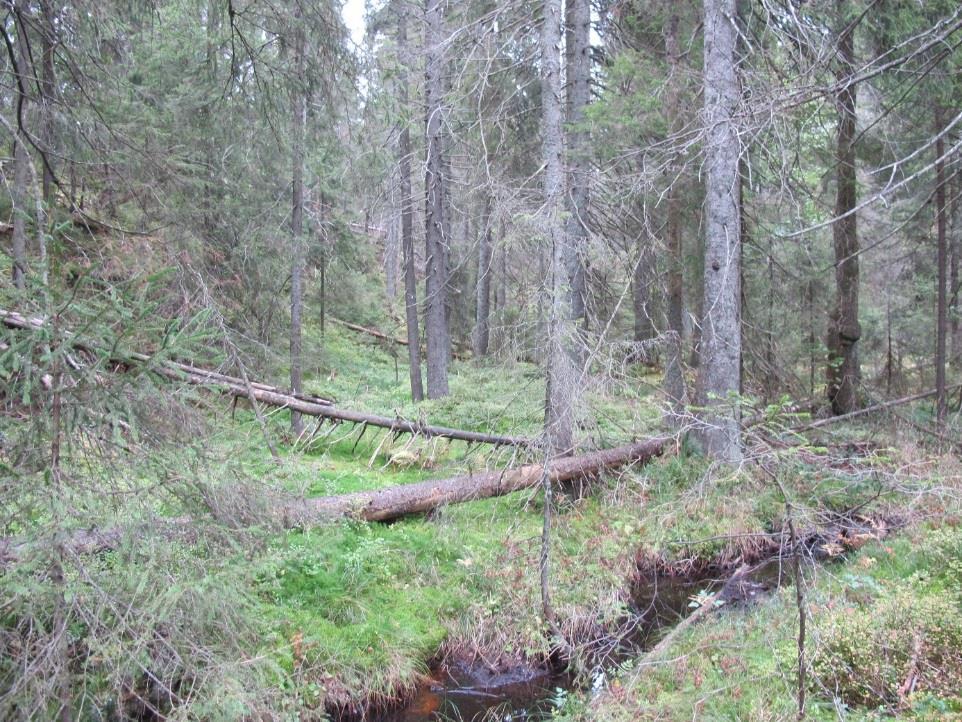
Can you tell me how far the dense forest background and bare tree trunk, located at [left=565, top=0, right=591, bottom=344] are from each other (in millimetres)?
78

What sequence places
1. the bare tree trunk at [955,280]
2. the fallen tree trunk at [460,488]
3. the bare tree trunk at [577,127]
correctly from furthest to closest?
the bare tree trunk at [955,280], the bare tree trunk at [577,127], the fallen tree trunk at [460,488]

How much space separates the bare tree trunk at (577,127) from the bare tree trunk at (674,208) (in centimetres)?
137

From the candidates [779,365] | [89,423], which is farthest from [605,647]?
[779,365]

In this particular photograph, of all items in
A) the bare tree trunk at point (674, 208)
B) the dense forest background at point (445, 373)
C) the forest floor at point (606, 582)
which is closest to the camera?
the dense forest background at point (445, 373)

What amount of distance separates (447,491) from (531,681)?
8.84 ft

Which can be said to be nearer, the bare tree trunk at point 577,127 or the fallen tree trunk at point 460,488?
the fallen tree trunk at point 460,488

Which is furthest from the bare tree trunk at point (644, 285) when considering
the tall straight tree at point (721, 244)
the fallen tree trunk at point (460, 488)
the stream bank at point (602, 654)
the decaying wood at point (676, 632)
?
the decaying wood at point (676, 632)

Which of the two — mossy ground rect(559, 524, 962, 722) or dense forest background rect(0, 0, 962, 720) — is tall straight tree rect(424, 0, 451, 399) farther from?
mossy ground rect(559, 524, 962, 722)

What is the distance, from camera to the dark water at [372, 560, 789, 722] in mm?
5660

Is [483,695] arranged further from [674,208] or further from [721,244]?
[674,208]

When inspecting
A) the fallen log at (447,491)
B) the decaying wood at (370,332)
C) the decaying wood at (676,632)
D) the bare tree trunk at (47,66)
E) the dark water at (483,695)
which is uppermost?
the bare tree trunk at (47,66)

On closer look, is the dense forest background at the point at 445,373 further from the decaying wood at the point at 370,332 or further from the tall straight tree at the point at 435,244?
the decaying wood at the point at 370,332

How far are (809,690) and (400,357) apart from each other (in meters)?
21.8

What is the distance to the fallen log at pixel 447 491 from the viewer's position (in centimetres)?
763
